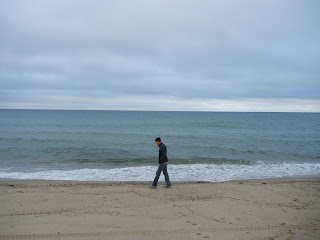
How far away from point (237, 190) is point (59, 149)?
52.4 feet

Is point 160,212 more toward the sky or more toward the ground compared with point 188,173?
more toward the sky

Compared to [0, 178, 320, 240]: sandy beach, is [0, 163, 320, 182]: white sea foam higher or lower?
lower

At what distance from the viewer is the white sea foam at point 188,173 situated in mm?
11805

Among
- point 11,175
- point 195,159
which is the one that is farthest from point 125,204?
point 195,159

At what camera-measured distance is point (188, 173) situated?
12789mm

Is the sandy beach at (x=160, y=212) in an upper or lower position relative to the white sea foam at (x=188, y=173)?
upper

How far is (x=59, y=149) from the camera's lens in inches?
797

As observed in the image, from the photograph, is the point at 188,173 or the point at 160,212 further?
the point at 188,173

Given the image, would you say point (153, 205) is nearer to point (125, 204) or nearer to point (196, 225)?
point (125, 204)

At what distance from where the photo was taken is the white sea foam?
11805 mm

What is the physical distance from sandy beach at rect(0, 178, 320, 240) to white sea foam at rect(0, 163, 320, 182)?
7.59 feet

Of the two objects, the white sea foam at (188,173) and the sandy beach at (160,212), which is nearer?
the sandy beach at (160,212)

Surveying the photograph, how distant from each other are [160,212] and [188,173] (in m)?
6.35

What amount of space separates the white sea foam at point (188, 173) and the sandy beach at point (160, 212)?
231cm
